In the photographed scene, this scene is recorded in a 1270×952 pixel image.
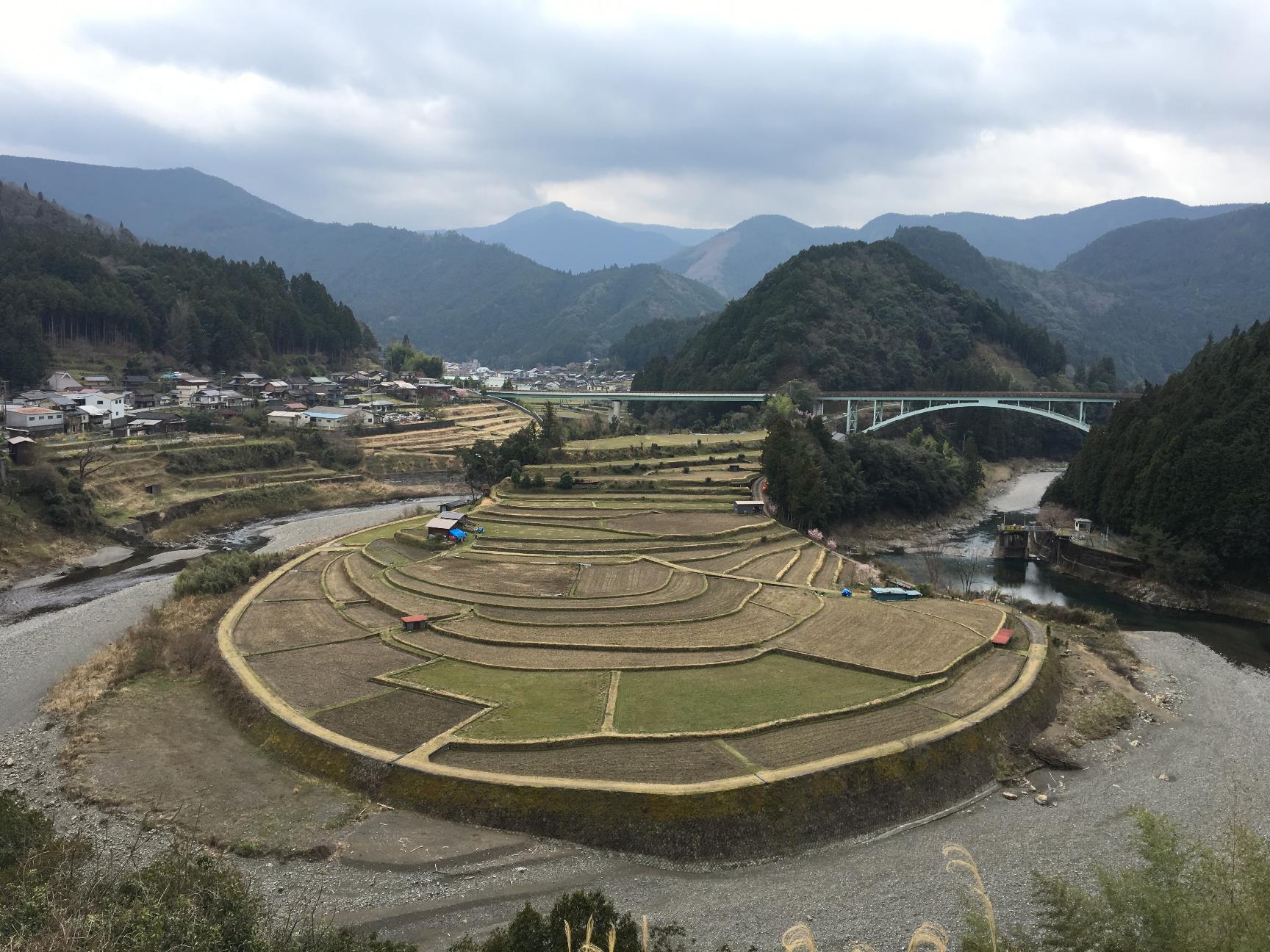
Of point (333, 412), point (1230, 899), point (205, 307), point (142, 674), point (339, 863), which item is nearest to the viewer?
point (1230, 899)

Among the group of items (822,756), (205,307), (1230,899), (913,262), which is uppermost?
(913,262)

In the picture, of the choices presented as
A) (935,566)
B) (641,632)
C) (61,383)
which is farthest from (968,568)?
(61,383)

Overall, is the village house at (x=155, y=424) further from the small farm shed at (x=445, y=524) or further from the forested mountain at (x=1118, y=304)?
the forested mountain at (x=1118, y=304)

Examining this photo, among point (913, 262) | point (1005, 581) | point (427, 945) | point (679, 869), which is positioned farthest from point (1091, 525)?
point (913, 262)

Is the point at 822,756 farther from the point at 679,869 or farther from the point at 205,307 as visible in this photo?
the point at 205,307

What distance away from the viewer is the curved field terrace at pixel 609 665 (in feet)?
69.7

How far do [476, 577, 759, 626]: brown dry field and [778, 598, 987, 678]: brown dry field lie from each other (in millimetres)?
3720

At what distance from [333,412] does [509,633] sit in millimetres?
57323

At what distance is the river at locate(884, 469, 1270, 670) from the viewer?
36500 mm

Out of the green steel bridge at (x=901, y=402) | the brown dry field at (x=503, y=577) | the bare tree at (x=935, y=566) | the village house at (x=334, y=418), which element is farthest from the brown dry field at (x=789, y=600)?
the village house at (x=334, y=418)

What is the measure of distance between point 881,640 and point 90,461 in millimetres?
55419

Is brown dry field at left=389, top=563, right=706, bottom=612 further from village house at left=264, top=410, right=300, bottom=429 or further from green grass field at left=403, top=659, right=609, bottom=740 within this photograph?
village house at left=264, top=410, right=300, bottom=429

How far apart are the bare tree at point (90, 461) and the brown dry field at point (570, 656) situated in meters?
38.1

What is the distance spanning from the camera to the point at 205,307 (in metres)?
98.2
